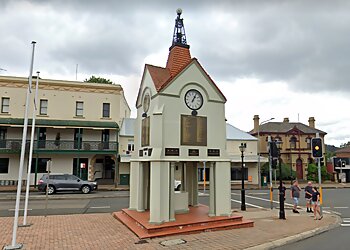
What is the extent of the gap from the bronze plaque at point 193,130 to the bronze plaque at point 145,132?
1450 millimetres

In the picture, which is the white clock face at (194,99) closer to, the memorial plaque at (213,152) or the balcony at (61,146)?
the memorial plaque at (213,152)

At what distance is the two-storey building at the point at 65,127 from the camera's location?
28.8 meters

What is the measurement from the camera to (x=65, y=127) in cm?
2906

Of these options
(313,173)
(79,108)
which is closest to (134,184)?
(79,108)

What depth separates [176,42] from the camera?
41.6ft

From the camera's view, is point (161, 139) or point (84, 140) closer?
point (161, 139)

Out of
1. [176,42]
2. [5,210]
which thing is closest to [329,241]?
[176,42]

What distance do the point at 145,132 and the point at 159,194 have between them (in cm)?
294

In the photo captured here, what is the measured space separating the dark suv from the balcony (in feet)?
18.2

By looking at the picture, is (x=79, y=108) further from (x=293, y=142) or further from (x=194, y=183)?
(x=293, y=142)

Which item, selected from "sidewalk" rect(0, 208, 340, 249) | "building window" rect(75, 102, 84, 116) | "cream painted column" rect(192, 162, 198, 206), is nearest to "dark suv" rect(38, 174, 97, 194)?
"building window" rect(75, 102, 84, 116)

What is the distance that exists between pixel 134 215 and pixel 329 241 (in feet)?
22.5

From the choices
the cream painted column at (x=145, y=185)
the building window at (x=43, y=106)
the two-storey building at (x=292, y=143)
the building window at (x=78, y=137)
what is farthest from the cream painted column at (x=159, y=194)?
the two-storey building at (x=292, y=143)

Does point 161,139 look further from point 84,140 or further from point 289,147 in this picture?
point 289,147
